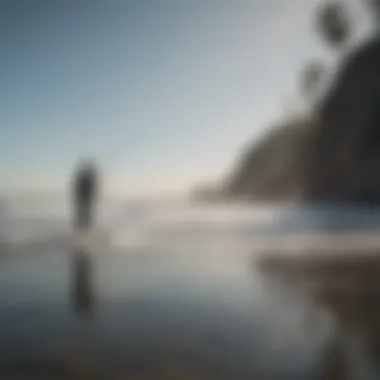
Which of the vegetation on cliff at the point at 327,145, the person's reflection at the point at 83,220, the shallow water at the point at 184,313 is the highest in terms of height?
the vegetation on cliff at the point at 327,145

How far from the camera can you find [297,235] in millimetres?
2465

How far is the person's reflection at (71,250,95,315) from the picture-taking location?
1921 millimetres

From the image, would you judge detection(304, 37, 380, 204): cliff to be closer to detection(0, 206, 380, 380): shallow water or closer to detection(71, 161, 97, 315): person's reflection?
detection(0, 206, 380, 380): shallow water

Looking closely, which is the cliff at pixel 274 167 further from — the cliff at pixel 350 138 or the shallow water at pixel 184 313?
the shallow water at pixel 184 313

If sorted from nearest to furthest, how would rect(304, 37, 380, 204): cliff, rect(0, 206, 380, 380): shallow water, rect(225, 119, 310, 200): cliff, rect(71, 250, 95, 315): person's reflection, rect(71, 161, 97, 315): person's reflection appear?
rect(0, 206, 380, 380): shallow water < rect(71, 250, 95, 315): person's reflection < rect(71, 161, 97, 315): person's reflection < rect(225, 119, 310, 200): cliff < rect(304, 37, 380, 204): cliff

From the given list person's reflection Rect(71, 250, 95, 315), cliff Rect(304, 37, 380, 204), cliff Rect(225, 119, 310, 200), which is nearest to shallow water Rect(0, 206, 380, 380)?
person's reflection Rect(71, 250, 95, 315)

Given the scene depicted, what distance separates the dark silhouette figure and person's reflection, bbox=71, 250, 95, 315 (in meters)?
0.21

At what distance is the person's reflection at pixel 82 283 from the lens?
192 cm

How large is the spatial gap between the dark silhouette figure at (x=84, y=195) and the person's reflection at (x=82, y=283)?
0.68ft

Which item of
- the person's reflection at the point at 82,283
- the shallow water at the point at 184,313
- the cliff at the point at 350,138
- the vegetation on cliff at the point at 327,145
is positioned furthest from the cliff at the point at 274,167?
the person's reflection at the point at 82,283

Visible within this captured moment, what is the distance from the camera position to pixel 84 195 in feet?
7.46

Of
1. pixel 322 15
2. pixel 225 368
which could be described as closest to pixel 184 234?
pixel 225 368

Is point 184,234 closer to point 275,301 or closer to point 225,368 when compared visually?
point 275,301

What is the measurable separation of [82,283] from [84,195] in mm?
589
